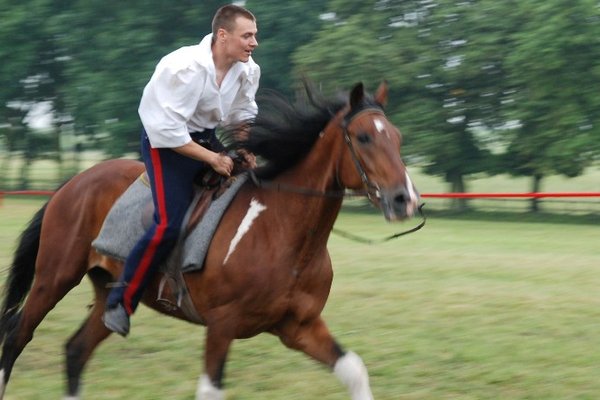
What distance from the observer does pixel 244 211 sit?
4945mm

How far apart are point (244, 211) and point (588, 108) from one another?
94.2ft

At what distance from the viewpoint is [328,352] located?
15.6 ft

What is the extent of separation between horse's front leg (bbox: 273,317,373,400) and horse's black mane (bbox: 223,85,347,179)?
31.9 inches

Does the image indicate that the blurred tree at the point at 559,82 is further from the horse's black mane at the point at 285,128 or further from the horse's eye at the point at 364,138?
the horse's eye at the point at 364,138

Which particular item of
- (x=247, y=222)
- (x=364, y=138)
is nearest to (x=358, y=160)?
(x=364, y=138)

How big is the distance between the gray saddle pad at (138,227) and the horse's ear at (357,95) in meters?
0.80

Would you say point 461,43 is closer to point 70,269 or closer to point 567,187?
point 567,187

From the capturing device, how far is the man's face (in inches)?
194

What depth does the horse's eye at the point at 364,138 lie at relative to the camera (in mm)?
4449

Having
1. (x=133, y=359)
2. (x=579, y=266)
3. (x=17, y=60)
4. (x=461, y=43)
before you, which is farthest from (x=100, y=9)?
(x=133, y=359)

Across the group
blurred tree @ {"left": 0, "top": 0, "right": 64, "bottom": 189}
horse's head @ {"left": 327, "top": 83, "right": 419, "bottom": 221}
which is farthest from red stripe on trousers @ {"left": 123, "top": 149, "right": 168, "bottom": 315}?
blurred tree @ {"left": 0, "top": 0, "right": 64, "bottom": 189}

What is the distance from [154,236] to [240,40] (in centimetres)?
110

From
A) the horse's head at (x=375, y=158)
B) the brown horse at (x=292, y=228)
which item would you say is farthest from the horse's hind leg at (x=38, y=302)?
the horse's head at (x=375, y=158)

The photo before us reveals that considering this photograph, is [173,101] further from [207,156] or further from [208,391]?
[208,391]
